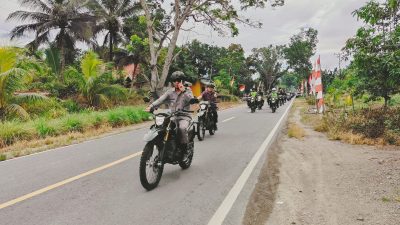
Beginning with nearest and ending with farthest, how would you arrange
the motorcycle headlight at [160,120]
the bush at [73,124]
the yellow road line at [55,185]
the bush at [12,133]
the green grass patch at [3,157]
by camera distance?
the yellow road line at [55,185] < the motorcycle headlight at [160,120] < the green grass patch at [3,157] < the bush at [12,133] < the bush at [73,124]

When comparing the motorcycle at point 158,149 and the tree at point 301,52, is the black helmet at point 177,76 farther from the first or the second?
the tree at point 301,52

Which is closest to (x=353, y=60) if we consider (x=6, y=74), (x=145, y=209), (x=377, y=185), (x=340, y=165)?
(x=340, y=165)

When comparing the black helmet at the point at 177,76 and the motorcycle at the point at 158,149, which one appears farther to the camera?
the black helmet at the point at 177,76

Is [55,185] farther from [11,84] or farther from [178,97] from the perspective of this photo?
[11,84]

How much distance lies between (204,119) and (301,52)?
209 ft

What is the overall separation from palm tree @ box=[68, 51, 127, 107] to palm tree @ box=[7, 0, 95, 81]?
11.6 meters

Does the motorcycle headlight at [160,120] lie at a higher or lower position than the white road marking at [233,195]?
higher

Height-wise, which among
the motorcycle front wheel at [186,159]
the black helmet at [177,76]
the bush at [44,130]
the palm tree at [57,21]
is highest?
the palm tree at [57,21]

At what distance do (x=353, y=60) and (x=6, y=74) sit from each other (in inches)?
470

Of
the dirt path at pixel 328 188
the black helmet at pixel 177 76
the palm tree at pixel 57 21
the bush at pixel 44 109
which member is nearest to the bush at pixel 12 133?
the bush at pixel 44 109

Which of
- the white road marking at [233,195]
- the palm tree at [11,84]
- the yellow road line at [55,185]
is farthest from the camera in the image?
the palm tree at [11,84]

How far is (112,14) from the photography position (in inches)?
1415

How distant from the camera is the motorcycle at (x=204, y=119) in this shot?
1169 cm

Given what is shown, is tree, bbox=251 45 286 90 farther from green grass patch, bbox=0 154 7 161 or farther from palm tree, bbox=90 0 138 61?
green grass patch, bbox=0 154 7 161
